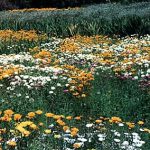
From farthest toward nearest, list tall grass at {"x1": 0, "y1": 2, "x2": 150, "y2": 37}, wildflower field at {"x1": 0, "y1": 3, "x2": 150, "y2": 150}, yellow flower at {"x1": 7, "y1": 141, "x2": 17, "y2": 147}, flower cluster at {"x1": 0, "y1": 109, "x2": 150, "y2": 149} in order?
tall grass at {"x1": 0, "y1": 2, "x2": 150, "y2": 37}, wildflower field at {"x1": 0, "y1": 3, "x2": 150, "y2": 150}, flower cluster at {"x1": 0, "y1": 109, "x2": 150, "y2": 149}, yellow flower at {"x1": 7, "y1": 141, "x2": 17, "y2": 147}

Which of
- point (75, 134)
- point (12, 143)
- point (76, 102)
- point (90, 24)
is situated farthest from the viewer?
point (90, 24)

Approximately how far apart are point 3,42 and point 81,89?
6.41 m

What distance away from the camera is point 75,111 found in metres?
6.59

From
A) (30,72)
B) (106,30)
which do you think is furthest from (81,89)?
(106,30)

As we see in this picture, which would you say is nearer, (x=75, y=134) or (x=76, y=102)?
(x=75, y=134)

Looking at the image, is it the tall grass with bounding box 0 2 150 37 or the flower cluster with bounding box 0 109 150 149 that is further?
the tall grass with bounding box 0 2 150 37

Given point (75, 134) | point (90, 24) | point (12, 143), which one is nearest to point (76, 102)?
point (75, 134)

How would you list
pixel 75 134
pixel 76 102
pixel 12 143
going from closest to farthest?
pixel 12 143 → pixel 75 134 → pixel 76 102

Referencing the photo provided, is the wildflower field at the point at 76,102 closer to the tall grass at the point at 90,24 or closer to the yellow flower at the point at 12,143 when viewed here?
the yellow flower at the point at 12,143

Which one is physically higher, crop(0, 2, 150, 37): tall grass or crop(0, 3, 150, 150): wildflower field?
crop(0, 3, 150, 150): wildflower field

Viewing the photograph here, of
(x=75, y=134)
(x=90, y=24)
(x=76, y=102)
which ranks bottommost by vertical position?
(x=90, y=24)

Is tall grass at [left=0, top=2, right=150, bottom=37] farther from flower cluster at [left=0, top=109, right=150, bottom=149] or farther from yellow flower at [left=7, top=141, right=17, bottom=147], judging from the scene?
yellow flower at [left=7, top=141, right=17, bottom=147]

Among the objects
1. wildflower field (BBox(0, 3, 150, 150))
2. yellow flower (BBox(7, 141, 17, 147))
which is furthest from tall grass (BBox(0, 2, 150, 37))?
yellow flower (BBox(7, 141, 17, 147))

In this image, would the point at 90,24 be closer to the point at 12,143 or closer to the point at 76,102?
the point at 76,102
